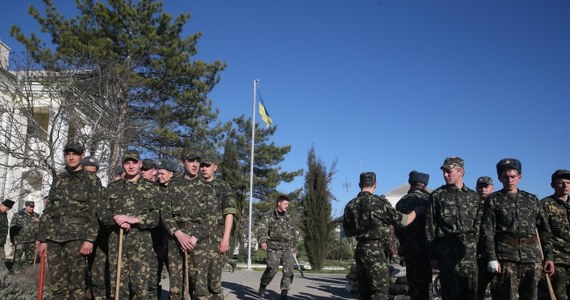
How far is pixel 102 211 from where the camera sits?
20.6 ft

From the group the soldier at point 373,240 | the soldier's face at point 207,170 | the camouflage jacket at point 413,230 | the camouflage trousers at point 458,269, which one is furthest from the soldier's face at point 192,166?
the camouflage trousers at point 458,269

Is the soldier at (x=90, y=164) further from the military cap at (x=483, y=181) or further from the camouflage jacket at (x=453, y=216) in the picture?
the military cap at (x=483, y=181)

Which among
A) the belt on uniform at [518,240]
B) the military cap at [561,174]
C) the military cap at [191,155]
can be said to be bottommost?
the belt on uniform at [518,240]

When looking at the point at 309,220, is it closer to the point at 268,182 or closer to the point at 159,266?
the point at 159,266

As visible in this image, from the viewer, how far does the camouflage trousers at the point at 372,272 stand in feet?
19.4

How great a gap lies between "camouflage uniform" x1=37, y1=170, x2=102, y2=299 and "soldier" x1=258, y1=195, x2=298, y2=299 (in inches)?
141

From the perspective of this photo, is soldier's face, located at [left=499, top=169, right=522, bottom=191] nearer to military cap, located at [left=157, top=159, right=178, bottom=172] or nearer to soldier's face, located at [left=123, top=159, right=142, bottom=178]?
military cap, located at [left=157, top=159, right=178, bottom=172]

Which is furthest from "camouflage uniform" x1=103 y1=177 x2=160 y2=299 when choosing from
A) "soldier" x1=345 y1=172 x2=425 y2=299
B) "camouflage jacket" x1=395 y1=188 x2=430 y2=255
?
"camouflage jacket" x1=395 y1=188 x2=430 y2=255

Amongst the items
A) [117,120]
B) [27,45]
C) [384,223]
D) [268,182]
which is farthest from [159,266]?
[268,182]

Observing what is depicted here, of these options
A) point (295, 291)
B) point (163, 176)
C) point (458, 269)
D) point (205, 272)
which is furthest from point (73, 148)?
point (295, 291)

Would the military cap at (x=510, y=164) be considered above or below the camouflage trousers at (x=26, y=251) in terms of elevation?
above

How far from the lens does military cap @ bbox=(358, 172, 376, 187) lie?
625cm

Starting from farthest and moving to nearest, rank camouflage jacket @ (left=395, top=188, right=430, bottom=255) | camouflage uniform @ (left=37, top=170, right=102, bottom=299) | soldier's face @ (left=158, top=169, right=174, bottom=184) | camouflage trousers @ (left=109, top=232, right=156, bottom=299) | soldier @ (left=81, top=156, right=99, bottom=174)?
soldier @ (left=81, top=156, right=99, bottom=174) < soldier's face @ (left=158, top=169, right=174, bottom=184) < camouflage jacket @ (left=395, top=188, right=430, bottom=255) < camouflage uniform @ (left=37, top=170, right=102, bottom=299) < camouflage trousers @ (left=109, top=232, right=156, bottom=299)

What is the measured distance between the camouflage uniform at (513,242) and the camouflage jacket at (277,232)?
4.29m
